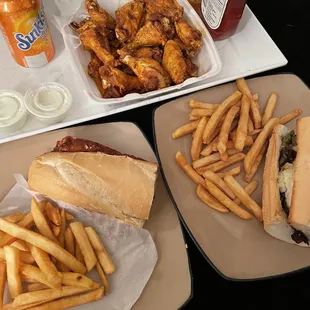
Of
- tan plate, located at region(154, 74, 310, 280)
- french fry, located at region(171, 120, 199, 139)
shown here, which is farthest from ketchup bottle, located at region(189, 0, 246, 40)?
french fry, located at region(171, 120, 199, 139)

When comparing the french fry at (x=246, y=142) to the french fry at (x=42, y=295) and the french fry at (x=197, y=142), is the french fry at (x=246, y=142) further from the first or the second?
the french fry at (x=42, y=295)

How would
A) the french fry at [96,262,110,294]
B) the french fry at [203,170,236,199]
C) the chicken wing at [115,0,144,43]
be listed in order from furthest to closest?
the chicken wing at [115,0,144,43], the french fry at [203,170,236,199], the french fry at [96,262,110,294]

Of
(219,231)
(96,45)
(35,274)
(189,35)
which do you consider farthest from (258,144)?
(35,274)

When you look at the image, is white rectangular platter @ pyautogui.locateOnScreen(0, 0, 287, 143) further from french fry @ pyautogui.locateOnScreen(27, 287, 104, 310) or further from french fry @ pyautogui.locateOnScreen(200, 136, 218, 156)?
french fry @ pyautogui.locateOnScreen(27, 287, 104, 310)

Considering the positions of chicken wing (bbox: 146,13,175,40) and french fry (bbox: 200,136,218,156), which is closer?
french fry (bbox: 200,136,218,156)

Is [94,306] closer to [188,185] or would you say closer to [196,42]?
[188,185]

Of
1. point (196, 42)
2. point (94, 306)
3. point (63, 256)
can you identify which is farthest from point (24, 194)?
point (196, 42)
